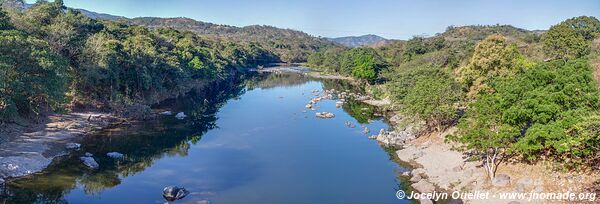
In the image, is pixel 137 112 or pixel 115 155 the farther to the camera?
pixel 137 112

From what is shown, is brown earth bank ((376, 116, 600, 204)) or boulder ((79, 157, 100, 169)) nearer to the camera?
brown earth bank ((376, 116, 600, 204))

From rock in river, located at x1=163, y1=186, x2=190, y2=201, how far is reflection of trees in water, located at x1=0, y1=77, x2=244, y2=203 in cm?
490

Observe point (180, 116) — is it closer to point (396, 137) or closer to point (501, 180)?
point (396, 137)

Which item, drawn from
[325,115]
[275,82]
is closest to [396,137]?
[325,115]

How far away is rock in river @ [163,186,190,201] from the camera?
26.6 metres

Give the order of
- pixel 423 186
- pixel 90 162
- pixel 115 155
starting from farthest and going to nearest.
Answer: pixel 115 155
pixel 90 162
pixel 423 186

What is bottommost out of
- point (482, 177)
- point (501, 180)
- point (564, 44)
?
point (482, 177)

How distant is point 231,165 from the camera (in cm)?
3497

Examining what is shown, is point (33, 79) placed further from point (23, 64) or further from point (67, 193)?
point (67, 193)

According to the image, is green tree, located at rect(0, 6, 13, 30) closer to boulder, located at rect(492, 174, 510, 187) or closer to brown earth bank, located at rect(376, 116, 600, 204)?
brown earth bank, located at rect(376, 116, 600, 204)

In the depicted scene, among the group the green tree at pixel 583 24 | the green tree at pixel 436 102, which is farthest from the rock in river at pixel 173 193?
the green tree at pixel 583 24

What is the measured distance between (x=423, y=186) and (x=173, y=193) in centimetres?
1705

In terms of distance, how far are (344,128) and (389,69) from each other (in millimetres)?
49765

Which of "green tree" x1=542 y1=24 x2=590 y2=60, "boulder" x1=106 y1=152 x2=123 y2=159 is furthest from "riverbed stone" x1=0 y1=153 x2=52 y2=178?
"green tree" x1=542 y1=24 x2=590 y2=60
